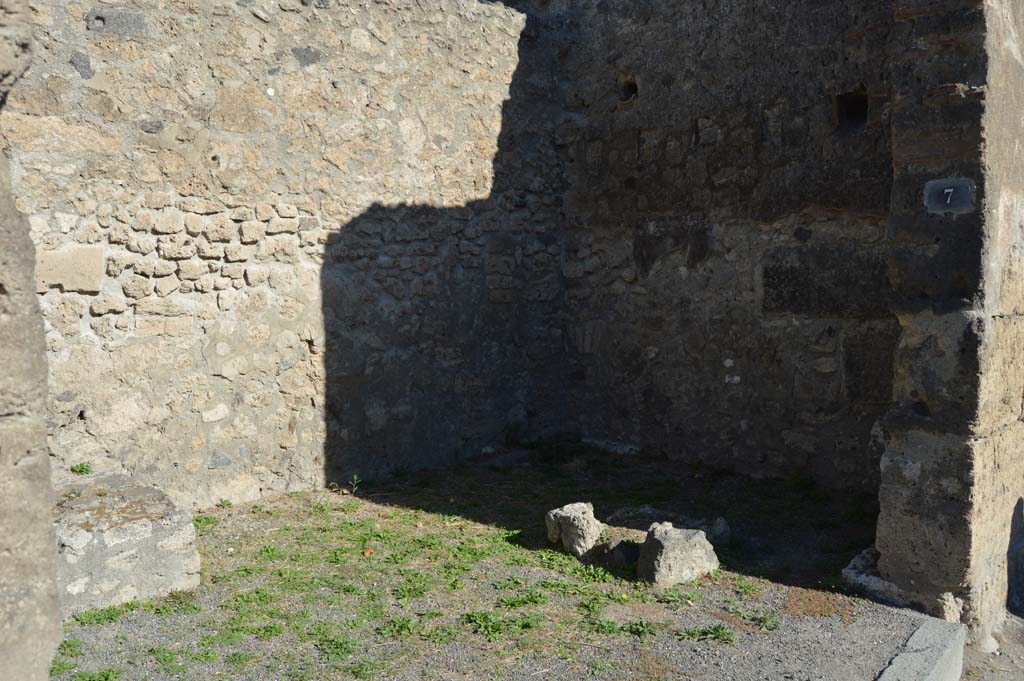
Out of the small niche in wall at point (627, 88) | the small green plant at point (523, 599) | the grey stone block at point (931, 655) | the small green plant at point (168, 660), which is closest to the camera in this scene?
the small green plant at point (168, 660)

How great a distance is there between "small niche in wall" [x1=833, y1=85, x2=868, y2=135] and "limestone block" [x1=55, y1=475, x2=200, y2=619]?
466 cm

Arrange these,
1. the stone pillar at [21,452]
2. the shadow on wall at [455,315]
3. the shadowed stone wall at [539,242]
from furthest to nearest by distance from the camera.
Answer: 1. the shadow on wall at [455,315]
2. the shadowed stone wall at [539,242]
3. the stone pillar at [21,452]

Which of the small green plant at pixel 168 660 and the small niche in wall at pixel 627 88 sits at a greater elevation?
the small niche in wall at pixel 627 88

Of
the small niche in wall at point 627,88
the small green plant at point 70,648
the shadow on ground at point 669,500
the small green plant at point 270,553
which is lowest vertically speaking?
the small green plant at point 70,648

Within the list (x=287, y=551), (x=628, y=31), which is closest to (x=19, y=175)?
(x=287, y=551)

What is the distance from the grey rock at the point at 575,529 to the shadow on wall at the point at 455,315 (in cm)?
185

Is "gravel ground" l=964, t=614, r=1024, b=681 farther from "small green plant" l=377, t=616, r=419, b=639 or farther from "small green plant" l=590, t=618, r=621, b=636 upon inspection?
"small green plant" l=377, t=616, r=419, b=639

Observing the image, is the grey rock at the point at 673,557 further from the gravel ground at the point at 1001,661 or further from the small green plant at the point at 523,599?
the gravel ground at the point at 1001,661

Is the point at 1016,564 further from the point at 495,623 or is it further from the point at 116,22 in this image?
the point at 116,22

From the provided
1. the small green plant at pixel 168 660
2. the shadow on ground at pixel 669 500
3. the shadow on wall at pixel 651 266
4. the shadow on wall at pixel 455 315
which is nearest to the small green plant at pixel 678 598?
the shadow on ground at pixel 669 500

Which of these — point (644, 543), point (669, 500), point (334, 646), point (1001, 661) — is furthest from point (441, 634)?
point (1001, 661)

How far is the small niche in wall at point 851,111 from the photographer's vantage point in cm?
586

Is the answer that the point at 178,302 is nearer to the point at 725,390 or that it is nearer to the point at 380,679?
the point at 380,679

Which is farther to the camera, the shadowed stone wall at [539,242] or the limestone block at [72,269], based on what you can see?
the limestone block at [72,269]
